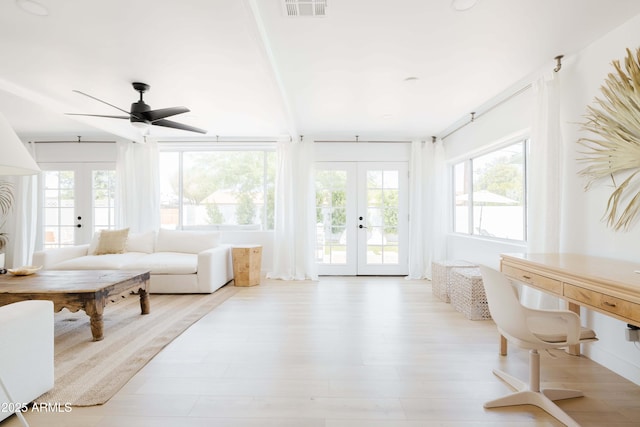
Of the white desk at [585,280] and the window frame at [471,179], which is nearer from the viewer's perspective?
the white desk at [585,280]

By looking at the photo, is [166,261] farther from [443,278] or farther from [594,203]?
[594,203]

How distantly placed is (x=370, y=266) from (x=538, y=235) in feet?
10.4

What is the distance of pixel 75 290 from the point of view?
265cm

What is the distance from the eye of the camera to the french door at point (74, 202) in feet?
19.1

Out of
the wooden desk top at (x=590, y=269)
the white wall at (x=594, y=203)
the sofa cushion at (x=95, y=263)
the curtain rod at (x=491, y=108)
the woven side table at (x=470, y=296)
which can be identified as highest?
the curtain rod at (x=491, y=108)

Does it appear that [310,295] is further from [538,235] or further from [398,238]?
[538,235]

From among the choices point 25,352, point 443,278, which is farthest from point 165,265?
point 443,278

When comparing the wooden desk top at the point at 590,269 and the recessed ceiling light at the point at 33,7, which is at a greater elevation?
the recessed ceiling light at the point at 33,7

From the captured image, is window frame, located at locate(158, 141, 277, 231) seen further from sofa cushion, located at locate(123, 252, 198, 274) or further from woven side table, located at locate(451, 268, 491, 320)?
woven side table, located at locate(451, 268, 491, 320)

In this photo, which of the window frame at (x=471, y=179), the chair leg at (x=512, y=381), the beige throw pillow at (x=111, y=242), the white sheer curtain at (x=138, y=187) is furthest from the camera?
the white sheer curtain at (x=138, y=187)

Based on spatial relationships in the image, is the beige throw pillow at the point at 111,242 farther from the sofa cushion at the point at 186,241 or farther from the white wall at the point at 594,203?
the white wall at the point at 594,203

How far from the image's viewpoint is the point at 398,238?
5730mm

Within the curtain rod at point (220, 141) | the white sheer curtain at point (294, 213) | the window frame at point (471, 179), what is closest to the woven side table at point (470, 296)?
the window frame at point (471, 179)

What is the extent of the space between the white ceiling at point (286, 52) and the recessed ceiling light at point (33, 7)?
45mm
